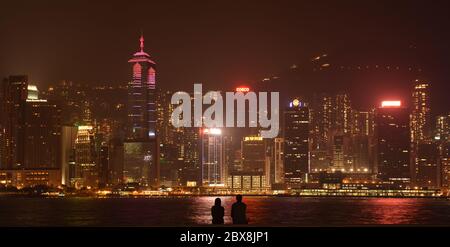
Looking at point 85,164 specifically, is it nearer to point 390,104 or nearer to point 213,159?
point 213,159

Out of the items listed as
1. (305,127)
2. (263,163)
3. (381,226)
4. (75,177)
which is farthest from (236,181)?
(381,226)

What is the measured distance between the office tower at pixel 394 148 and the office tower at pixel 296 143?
14.0 metres

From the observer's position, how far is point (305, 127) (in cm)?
15212

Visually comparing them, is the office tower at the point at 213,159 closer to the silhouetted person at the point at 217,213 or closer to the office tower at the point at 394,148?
the office tower at the point at 394,148

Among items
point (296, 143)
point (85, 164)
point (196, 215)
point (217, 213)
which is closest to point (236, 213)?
point (217, 213)

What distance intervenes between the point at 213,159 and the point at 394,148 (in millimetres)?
34812

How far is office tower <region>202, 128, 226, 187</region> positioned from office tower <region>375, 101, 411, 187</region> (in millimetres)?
30598

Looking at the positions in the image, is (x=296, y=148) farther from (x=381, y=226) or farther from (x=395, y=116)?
(x=381, y=226)

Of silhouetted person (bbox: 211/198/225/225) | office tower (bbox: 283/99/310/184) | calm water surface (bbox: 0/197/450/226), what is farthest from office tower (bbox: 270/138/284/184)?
silhouetted person (bbox: 211/198/225/225)

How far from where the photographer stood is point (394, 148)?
143m

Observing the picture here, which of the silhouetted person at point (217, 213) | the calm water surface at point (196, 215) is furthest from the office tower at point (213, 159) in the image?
the silhouetted person at point (217, 213)

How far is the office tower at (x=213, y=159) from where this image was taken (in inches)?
5917

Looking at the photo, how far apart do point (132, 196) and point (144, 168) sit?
40.3 feet
